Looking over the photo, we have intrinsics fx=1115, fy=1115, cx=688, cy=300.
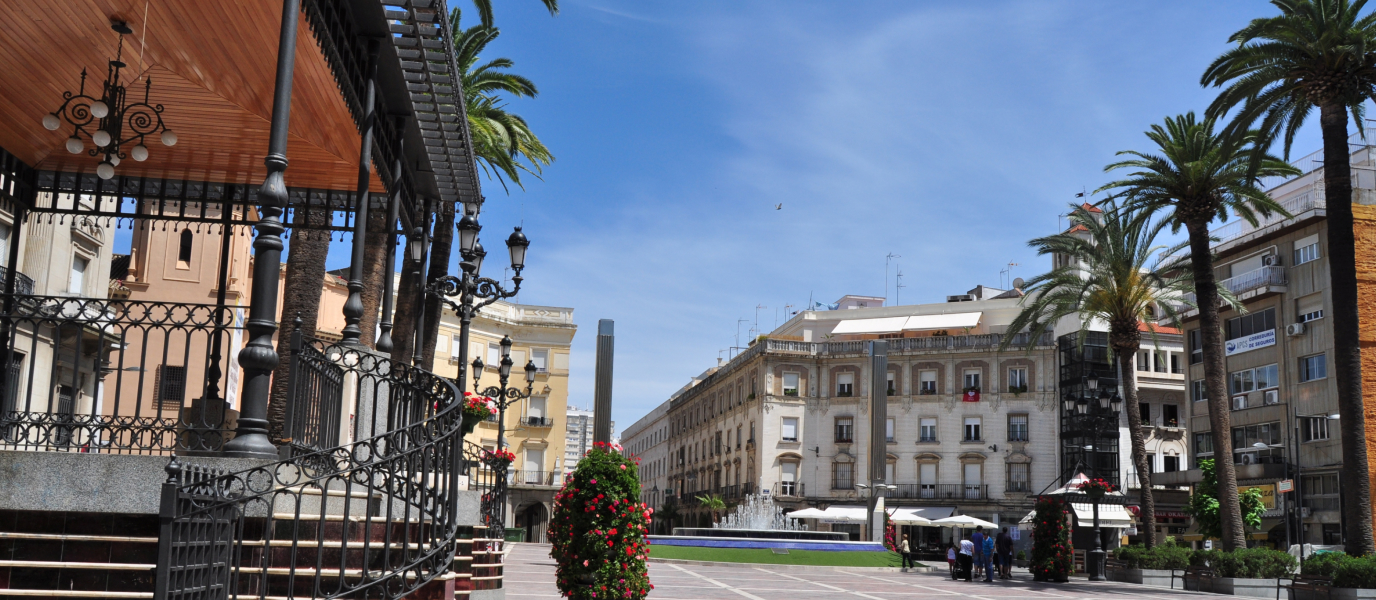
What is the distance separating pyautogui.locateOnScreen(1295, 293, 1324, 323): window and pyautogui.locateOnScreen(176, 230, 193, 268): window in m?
39.6

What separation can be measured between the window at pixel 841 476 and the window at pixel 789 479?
2297 mm

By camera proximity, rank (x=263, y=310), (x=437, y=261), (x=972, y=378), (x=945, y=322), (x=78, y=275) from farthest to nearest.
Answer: (x=945, y=322)
(x=972, y=378)
(x=78, y=275)
(x=437, y=261)
(x=263, y=310)

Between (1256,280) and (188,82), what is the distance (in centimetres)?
4325

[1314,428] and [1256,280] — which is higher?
[1256,280]

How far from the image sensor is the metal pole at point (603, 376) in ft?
74.8

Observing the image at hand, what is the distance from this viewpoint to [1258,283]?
4362 centimetres

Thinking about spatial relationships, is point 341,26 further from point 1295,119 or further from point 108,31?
point 1295,119

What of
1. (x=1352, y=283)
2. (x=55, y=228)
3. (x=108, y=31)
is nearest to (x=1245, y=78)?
(x=1352, y=283)

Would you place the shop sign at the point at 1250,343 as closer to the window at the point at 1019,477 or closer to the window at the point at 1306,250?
the window at the point at 1306,250

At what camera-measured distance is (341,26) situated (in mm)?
9148

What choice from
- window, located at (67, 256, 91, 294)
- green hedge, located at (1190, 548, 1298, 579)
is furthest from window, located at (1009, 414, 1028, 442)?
window, located at (67, 256, 91, 294)

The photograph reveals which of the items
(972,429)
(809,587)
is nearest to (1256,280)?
(972,429)

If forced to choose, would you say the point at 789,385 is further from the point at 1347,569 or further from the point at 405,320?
the point at 405,320

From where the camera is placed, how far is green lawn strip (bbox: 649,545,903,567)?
35.3 m
